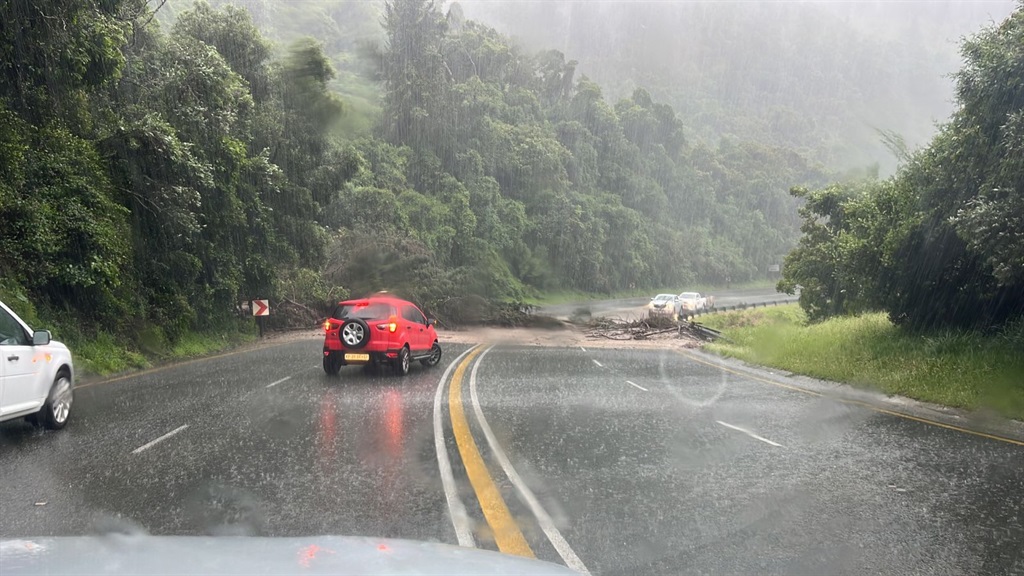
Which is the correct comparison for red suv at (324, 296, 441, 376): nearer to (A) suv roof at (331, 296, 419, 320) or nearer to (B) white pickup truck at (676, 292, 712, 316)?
(A) suv roof at (331, 296, 419, 320)

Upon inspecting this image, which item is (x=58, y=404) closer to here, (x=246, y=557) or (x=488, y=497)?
(x=488, y=497)

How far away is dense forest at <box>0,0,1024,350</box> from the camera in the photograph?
15344 mm

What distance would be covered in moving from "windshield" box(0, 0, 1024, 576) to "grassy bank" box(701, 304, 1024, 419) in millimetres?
97

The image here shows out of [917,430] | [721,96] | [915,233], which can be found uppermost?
[721,96]

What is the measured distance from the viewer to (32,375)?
8469 mm

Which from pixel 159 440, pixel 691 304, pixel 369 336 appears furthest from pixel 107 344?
pixel 691 304

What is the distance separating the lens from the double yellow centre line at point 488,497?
5035 millimetres

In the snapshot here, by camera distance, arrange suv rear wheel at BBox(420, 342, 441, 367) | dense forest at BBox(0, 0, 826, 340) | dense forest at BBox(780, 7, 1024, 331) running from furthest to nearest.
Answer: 1. suv rear wheel at BBox(420, 342, 441, 367)
2. dense forest at BBox(0, 0, 826, 340)
3. dense forest at BBox(780, 7, 1024, 331)

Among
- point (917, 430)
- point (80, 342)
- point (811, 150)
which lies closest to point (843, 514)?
point (917, 430)

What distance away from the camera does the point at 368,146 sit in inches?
2143

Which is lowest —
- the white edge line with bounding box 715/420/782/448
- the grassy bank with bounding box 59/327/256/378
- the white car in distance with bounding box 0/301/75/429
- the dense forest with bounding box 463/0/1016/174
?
the grassy bank with bounding box 59/327/256/378

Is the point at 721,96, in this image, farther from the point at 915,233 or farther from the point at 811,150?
the point at 915,233

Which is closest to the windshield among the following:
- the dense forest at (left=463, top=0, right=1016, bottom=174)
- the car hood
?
the car hood

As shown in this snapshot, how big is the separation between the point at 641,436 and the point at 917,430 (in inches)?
166
